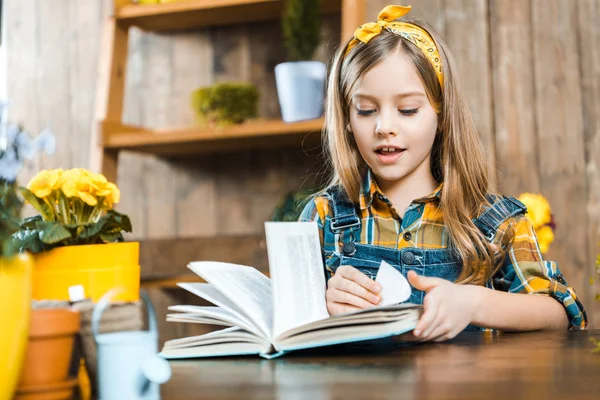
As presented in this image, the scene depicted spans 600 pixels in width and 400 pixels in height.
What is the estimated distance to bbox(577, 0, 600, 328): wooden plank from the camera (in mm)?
2279

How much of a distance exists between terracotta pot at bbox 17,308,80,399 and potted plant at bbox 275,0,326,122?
5.53 feet

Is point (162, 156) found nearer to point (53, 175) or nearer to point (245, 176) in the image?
point (245, 176)

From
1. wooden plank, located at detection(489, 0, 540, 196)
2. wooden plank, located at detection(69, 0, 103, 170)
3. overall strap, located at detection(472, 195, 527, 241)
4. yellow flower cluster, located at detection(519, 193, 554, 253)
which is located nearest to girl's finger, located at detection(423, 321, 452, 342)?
overall strap, located at detection(472, 195, 527, 241)

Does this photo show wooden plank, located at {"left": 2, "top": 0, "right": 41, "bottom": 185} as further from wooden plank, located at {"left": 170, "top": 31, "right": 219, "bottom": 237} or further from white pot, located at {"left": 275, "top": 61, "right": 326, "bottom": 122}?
white pot, located at {"left": 275, "top": 61, "right": 326, "bottom": 122}

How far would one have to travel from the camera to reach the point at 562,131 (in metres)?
2.30

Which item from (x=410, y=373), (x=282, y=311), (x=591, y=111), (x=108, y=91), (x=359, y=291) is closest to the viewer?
(x=410, y=373)

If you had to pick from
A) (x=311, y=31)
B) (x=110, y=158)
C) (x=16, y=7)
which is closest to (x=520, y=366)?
(x=311, y=31)

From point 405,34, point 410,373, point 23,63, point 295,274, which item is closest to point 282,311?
point 295,274

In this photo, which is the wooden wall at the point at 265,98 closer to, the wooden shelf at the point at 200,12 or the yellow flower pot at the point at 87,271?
the wooden shelf at the point at 200,12

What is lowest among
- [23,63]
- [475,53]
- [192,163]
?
[192,163]

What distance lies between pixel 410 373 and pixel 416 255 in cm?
56

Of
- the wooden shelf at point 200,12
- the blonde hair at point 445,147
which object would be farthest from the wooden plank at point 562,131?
the blonde hair at point 445,147

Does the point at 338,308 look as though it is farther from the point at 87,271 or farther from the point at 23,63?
the point at 23,63

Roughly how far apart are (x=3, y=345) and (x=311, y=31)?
1885 mm
